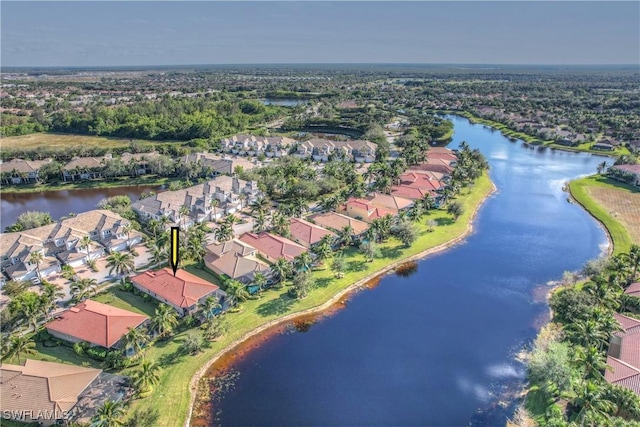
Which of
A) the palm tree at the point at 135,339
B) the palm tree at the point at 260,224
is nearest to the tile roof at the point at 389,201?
the palm tree at the point at 260,224

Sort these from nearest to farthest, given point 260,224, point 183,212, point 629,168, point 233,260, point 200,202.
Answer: point 233,260, point 260,224, point 183,212, point 200,202, point 629,168

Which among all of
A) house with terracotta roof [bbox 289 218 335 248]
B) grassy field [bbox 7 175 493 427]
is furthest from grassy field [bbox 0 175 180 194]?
grassy field [bbox 7 175 493 427]

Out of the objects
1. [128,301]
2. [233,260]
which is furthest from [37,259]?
[233,260]

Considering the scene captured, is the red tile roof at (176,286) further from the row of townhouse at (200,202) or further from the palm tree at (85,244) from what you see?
the row of townhouse at (200,202)

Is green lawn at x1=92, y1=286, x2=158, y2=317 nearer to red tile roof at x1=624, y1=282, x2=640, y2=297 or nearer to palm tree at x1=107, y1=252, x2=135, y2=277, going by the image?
palm tree at x1=107, y1=252, x2=135, y2=277

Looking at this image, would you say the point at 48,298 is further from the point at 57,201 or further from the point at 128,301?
the point at 57,201

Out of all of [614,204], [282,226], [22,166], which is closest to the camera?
[282,226]
